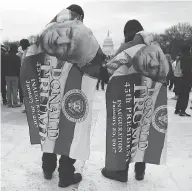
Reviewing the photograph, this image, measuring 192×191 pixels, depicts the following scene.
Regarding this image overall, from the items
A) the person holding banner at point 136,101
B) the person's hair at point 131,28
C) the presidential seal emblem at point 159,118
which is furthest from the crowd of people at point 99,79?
the presidential seal emblem at point 159,118

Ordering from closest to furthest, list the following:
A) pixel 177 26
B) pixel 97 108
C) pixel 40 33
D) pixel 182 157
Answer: pixel 40 33 < pixel 182 157 < pixel 97 108 < pixel 177 26

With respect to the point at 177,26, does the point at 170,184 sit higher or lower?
lower

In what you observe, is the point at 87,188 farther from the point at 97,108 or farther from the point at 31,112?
the point at 97,108

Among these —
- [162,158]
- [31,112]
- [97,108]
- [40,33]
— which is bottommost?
[97,108]

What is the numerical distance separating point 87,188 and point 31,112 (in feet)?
3.17

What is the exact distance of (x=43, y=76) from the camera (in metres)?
2.78

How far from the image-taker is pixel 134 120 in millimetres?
2875

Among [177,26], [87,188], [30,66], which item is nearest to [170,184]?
[87,188]

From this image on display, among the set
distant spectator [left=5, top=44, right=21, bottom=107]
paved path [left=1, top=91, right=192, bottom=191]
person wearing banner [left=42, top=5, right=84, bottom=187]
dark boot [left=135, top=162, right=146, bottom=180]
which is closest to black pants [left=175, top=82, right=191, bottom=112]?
paved path [left=1, top=91, right=192, bottom=191]

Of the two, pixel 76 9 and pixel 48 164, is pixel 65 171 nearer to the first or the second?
pixel 48 164

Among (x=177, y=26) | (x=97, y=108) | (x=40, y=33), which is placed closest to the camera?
(x=40, y=33)

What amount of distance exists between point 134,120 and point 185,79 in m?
4.45

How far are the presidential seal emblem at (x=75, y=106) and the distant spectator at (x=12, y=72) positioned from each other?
16.2 feet

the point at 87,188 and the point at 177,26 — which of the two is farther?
the point at 177,26
